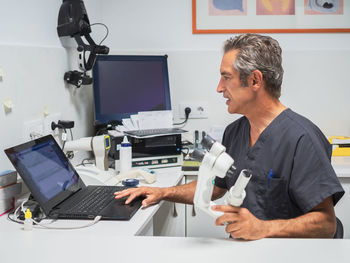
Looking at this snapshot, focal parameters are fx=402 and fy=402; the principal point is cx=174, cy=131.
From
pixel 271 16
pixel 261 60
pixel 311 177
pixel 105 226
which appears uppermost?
pixel 271 16

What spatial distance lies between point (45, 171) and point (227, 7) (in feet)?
5.77

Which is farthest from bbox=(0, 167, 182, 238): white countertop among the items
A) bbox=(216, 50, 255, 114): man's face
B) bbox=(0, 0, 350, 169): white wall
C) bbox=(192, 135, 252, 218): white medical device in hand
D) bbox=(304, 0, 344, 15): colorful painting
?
bbox=(304, 0, 344, 15): colorful painting

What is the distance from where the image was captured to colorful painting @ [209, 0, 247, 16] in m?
2.65

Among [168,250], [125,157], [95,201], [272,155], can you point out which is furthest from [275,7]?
[168,250]

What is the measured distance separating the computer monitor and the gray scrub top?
3.67 feet

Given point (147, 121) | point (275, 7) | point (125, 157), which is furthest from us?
point (275, 7)

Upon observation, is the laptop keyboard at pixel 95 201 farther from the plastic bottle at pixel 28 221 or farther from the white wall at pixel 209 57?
the white wall at pixel 209 57

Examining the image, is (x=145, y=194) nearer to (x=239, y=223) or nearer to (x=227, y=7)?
(x=239, y=223)

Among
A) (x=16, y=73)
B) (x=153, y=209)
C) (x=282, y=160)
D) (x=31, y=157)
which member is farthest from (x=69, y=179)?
(x=282, y=160)

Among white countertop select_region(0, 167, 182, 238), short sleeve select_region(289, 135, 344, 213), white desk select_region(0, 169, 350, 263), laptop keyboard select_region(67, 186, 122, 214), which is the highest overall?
short sleeve select_region(289, 135, 344, 213)

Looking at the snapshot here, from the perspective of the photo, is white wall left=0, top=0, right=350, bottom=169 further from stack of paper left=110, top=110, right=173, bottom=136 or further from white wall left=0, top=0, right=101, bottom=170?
white wall left=0, top=0, right=101, bottom=170

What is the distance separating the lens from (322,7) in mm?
2650

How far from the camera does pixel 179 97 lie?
107 inches

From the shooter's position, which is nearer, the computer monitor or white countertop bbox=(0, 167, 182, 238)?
white countertop bbox=(0, 167, 182, 238)
